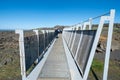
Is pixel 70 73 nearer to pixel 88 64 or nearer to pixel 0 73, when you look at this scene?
pixel 88 64

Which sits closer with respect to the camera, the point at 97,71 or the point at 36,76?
the point at 36,76

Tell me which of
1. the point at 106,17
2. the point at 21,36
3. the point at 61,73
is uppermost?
the point at 106,17

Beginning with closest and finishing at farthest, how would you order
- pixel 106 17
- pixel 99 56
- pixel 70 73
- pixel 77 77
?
pixel 106 17, pixel 77 77, pixel 70 73, pixel 99 56

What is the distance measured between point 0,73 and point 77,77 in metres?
7.76

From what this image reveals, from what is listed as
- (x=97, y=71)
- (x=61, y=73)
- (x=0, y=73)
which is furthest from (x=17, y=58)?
(x=61, y=73)

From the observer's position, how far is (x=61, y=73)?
187 inches

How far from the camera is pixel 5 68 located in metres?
11.4

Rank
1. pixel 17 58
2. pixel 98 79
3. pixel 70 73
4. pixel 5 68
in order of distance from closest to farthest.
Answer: pixel 70 73 → pixel 98 79 → pixel 5 68 → pixel 17 58

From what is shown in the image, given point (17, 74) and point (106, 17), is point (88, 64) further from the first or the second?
point (17, 74)

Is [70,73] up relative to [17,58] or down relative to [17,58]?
up

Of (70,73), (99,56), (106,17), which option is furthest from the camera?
(99,56)

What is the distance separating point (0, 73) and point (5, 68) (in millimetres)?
840

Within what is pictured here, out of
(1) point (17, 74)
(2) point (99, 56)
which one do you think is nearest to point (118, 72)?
(2) point (99, 56)

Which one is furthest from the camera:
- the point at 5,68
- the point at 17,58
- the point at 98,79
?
the point at 17,58
